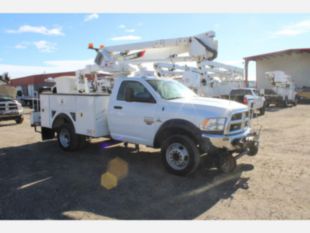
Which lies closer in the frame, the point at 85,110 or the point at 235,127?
the point at 235,127

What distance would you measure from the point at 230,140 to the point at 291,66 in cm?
3683

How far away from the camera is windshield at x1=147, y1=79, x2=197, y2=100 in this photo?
627 cm

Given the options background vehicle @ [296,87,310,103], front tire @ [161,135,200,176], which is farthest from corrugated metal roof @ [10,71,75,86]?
front tire @ [161,135,200,176]

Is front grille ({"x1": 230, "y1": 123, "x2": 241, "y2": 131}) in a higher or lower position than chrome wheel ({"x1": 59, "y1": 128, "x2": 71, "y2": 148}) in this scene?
higher

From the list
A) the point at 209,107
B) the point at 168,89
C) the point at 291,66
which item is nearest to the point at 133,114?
the point at 168,89

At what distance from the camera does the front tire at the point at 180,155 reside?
5.46 m

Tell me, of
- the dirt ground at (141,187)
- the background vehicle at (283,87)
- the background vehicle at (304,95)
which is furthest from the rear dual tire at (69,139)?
the background vehicle at (304,95)

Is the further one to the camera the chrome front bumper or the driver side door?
the driver side door

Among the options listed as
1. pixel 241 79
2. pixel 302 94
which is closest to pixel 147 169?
pixel 241 79

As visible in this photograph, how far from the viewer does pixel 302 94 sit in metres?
31.5

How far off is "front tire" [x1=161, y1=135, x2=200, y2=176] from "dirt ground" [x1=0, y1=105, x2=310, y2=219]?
0.21 meters

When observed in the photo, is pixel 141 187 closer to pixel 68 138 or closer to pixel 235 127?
pixel 235 127

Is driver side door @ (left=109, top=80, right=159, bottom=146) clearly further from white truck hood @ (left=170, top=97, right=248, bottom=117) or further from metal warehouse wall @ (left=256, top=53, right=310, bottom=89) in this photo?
metal warehouse wall @ (left=256, top=53, right=310, bottom=89)

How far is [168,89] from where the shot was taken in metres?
6.53
